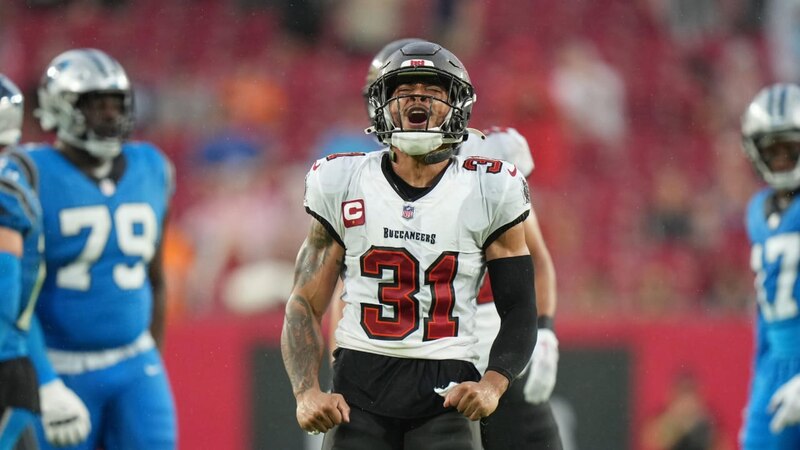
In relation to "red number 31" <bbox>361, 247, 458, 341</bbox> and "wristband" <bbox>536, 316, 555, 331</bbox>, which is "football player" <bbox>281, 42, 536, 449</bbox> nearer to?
"red number 31" <bbox>361, 247, 458, 341</bbox>

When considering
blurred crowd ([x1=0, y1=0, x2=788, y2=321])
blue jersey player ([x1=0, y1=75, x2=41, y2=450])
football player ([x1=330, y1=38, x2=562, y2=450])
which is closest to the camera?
blue jersey player ([x1=0, y1=75, x2=41, y2=450])

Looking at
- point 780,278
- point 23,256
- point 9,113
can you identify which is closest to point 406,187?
point 23,256

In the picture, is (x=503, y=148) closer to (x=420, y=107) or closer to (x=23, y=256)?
(x=420, y=107)

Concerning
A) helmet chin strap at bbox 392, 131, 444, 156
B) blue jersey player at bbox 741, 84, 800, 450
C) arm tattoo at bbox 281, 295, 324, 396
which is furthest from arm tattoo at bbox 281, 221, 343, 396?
blue jersey player at bbox 741, 84, 800, 450

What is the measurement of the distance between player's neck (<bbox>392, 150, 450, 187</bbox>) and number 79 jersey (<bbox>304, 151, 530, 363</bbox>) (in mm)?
36

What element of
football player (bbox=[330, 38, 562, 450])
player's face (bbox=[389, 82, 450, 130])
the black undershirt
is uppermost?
player's face (bbox=[389, 82, 450, 130])

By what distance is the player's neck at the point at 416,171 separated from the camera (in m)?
3.70

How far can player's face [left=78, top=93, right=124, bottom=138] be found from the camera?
203 inches

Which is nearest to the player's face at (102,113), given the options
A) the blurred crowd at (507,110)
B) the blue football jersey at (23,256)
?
the blue football jersey at (23,256)

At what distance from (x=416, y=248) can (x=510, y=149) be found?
1.18m

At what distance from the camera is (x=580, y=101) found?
11.2 metres

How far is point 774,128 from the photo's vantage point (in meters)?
5.71

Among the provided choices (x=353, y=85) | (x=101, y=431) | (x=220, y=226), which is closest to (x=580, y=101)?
(x=353, y=85)

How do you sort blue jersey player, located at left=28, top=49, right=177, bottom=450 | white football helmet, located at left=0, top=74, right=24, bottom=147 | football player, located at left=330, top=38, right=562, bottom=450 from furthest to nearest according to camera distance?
blue jersey player, located at left=28, top=49, right=177, bottom=450, white football helmet, located at left=0, top=74, right=24, bottom=147, football player, located at left=330, top=38, right=562, bottom=450
